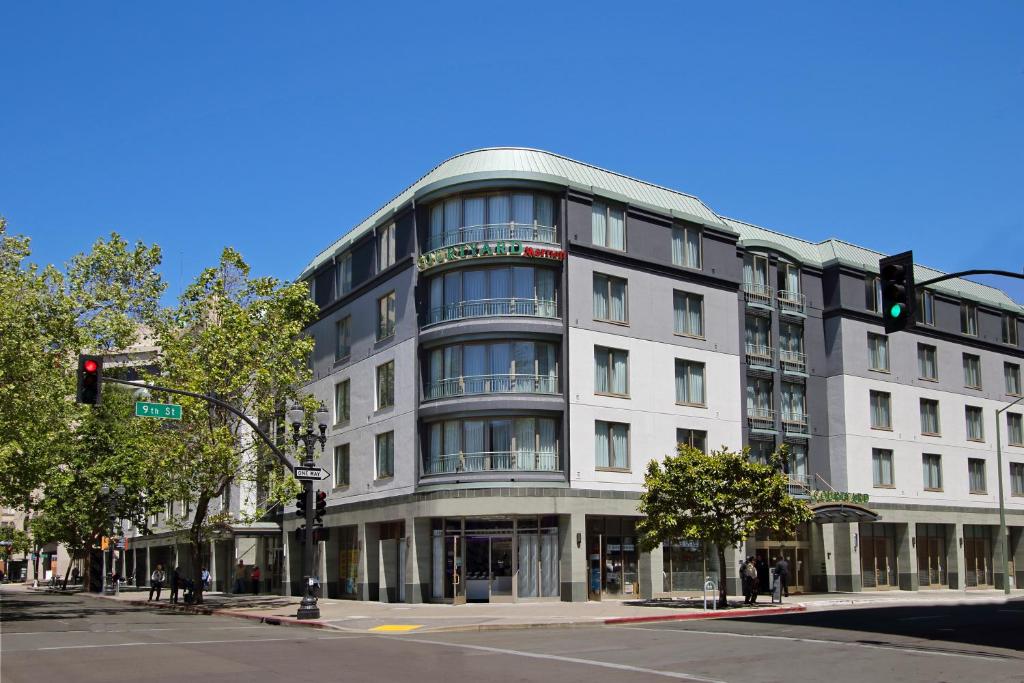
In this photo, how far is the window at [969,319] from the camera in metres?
61.2

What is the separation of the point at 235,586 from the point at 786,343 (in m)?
36.0

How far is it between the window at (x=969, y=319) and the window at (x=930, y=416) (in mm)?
5779

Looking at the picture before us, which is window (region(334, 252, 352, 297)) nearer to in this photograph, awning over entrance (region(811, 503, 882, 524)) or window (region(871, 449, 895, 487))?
awning over entrance (region(811, 503, 882, 524))

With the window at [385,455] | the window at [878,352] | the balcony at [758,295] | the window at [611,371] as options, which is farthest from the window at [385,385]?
the window at [878,352]

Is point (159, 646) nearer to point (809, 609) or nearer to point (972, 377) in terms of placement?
point (809, 609)

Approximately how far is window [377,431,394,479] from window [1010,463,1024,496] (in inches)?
1524

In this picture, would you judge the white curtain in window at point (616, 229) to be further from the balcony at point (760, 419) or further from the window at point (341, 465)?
the window at point (341, 465)

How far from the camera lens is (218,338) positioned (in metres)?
43.1

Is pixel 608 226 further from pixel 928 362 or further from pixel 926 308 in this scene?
pixel 928 362

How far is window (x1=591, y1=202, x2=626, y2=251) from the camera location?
147ft

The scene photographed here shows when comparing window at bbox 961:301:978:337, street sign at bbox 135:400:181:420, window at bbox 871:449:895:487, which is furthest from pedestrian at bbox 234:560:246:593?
window at bbox 961:301:978:337

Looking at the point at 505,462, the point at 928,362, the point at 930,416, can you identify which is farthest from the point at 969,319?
the point at 505,462

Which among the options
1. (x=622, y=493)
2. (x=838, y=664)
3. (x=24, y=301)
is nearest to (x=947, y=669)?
(x=838, y=664)

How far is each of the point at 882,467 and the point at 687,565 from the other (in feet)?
49.9
